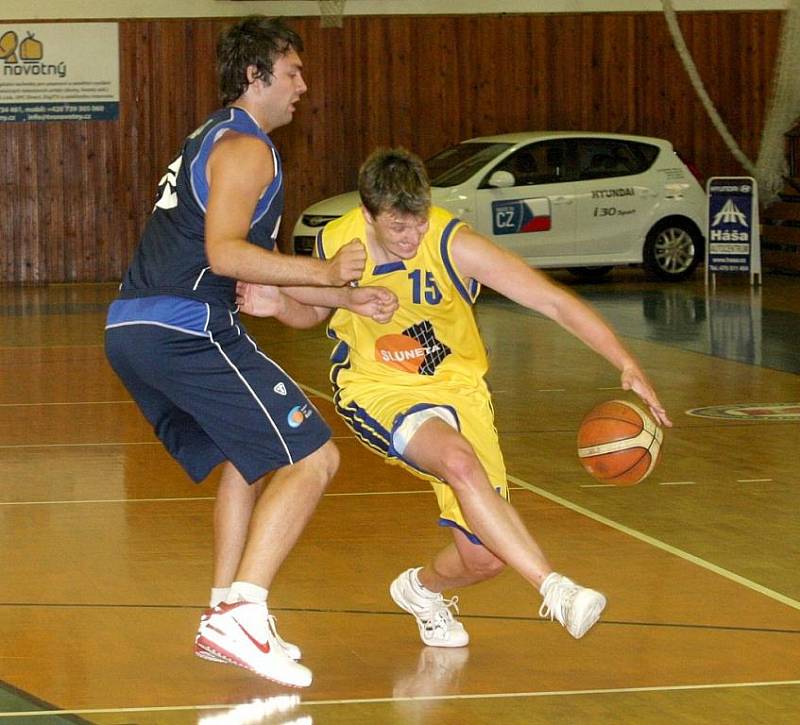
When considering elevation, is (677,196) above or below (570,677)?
above

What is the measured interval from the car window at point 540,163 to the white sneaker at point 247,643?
1567 centimetres

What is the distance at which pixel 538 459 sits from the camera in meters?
9.59

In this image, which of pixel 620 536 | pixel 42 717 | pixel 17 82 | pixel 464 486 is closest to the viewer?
pixel 42 717

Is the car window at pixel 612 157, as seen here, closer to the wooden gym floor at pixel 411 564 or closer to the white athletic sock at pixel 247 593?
the wooden gym floor at pixel 411 564

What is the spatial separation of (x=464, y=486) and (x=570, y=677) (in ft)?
2.38

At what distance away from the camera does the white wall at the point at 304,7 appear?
22.8 meters

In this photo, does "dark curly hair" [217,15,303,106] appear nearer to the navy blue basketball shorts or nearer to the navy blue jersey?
the navy blue jersey

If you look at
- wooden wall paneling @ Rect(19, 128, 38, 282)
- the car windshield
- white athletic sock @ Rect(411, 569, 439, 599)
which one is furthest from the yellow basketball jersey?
wooden wall paneling @ Rect(19, 128, 38, 282)

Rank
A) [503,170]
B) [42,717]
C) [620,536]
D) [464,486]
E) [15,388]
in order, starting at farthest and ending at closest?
[503,170] → [15,388] → [620,536] → [464,486] → [42,717]

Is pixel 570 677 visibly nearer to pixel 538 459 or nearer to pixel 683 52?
pixel 538 459

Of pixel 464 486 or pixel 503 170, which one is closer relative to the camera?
pixel 464 486

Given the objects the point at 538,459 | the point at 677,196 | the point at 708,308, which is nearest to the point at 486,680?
the point at 538,459

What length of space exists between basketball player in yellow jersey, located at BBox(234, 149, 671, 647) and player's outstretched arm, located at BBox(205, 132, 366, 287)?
0.45 meters

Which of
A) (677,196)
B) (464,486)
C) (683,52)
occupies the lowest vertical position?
(464,486)
